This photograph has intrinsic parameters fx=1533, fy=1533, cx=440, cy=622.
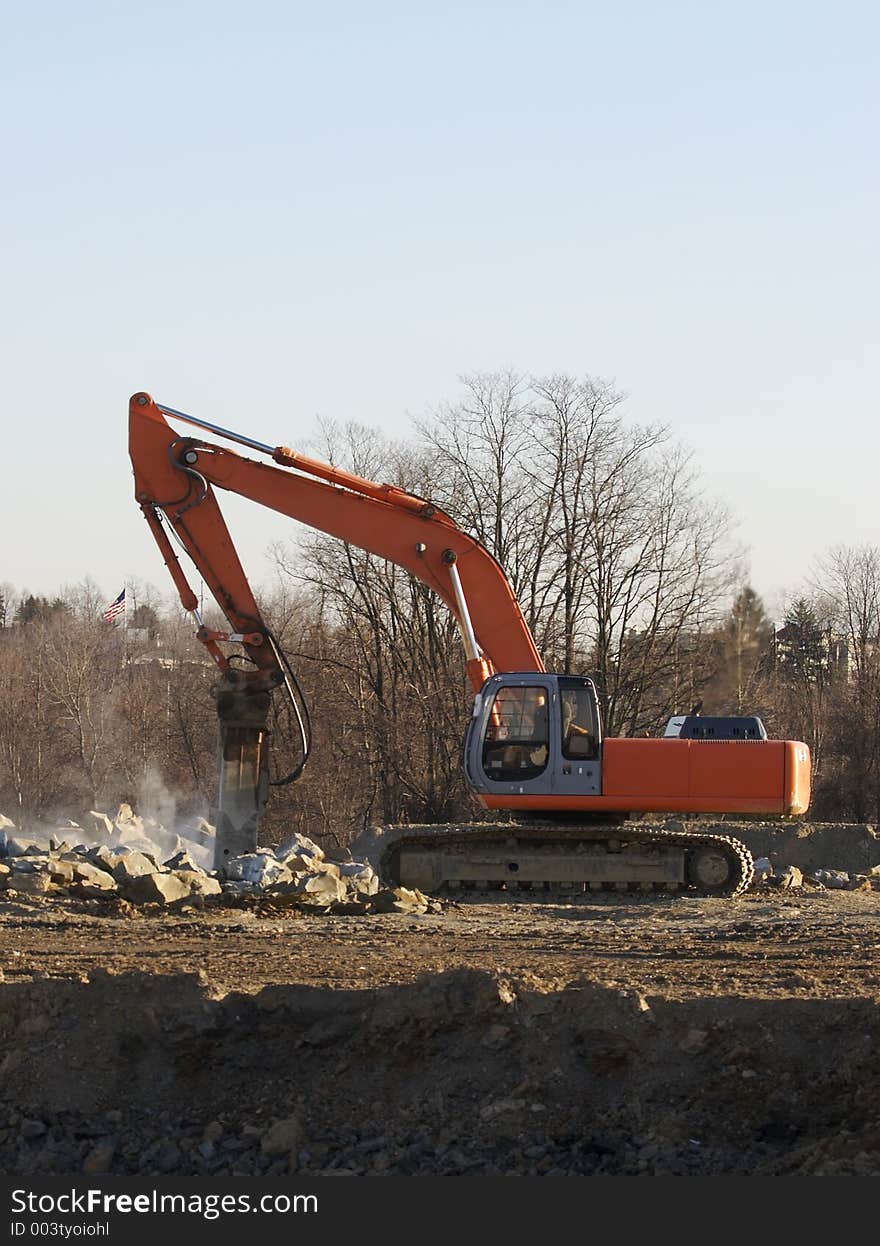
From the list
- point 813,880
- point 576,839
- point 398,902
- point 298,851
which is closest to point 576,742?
point 576,839

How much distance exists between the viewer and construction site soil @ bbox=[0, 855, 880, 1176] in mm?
7547

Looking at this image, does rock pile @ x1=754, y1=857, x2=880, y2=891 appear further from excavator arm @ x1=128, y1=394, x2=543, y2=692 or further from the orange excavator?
excavator arm @ x1=128, y1=394, x2=543, y2=692

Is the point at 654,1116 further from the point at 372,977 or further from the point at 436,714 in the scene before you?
the point at 436,714

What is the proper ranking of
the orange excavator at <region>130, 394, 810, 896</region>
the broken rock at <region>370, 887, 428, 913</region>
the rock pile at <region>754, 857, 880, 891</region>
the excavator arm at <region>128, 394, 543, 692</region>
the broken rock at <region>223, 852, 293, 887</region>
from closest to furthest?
the broken rock at <region>370, 887, 428, 913</region>
the broken rock at <region>223, 852, 293, 887</region>
the orange excavator at <region>130, 394, 810, 896</region>
the excavator arm at <region>128, 394, 543, 692</region>
the rock pile at <region>754, 857, 880, 891</region>

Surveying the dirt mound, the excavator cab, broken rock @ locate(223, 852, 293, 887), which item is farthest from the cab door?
the dirt mound

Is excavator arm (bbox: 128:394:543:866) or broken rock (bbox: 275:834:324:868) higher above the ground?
excavator arm (bbox: 128:394:543:866)

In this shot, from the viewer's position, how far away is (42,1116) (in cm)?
812

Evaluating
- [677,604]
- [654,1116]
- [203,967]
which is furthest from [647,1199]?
[677,604]

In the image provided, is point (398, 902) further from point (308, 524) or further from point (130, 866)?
point (308, 524)

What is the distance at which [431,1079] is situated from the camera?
8.26 m

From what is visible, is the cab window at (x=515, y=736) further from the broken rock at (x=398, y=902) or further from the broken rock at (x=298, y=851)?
the broken rock at (x=298, y=851)

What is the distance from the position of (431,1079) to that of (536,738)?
874 cm

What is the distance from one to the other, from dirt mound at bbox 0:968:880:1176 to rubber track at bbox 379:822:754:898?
308 inches

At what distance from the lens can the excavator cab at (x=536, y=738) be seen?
54.9 feet
